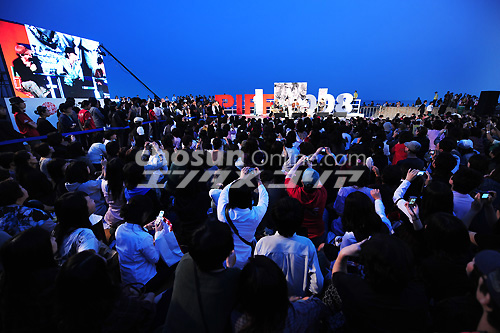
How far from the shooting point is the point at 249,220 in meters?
2.18

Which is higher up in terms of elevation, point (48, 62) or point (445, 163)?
point (48, 62)

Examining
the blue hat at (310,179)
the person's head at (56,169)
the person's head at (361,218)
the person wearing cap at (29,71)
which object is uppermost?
the person wearing cap at (29,71)

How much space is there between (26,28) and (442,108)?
22544 mm

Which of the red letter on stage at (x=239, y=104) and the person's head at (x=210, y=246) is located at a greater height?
the red letter on stage at (x=239, y=104)

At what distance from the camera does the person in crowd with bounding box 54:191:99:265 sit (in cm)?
186

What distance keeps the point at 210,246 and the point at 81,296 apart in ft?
2.26

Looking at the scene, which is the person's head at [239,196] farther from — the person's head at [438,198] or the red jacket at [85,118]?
the red jacket at [85,118]

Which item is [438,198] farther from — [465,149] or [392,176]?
[465,149]

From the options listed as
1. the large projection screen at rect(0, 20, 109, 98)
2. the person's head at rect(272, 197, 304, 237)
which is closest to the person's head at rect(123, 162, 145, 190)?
the person's head at rect(272, 197, 304, 237)

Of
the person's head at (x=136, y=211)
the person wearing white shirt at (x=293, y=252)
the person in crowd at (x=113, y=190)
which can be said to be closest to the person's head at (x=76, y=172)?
the person in crowd at (x=113, y=190)

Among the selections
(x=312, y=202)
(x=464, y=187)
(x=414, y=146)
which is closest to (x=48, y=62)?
(x=312, y=202)

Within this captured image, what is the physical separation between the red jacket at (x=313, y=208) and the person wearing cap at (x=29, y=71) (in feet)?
41.2

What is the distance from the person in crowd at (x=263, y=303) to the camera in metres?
1.11

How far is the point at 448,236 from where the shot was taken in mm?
1468
